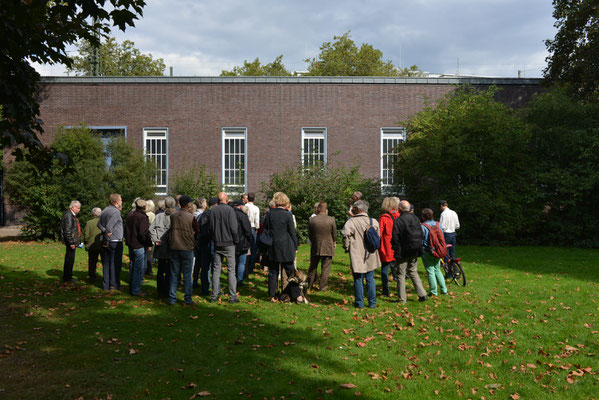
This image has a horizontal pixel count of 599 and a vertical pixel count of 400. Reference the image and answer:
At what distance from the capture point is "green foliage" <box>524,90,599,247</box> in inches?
714

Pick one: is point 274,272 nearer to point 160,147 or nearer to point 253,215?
point 253,215

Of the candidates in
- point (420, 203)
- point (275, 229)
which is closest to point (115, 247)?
point (275, 229)

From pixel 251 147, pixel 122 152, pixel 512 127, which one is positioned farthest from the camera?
pixel 251 147

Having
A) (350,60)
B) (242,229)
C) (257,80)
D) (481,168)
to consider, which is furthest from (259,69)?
(242,229)

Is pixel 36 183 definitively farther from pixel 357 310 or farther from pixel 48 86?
pixel 357 310

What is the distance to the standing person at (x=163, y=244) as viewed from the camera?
8867mm

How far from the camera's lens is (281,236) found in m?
8.86

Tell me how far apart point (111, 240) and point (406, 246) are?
568 cm

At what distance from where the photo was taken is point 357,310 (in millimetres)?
8477

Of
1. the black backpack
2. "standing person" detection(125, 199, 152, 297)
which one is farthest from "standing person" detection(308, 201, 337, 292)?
"standing person" detection(125, 199, 152, 297)

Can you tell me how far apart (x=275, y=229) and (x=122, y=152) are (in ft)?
42.5

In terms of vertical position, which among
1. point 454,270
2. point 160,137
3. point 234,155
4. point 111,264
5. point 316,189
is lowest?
point 454,270

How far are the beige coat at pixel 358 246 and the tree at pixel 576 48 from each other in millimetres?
16423

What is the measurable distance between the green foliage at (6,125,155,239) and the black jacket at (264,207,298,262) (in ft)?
38.9
